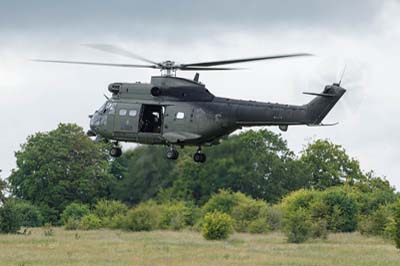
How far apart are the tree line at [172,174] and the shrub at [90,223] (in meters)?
5.58

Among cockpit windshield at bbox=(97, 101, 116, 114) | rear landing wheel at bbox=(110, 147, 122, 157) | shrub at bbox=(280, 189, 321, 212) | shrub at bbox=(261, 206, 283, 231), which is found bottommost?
rear landing wheel at bbox=(110, 147, 122, 157)

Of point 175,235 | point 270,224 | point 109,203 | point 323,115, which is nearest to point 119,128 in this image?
point 323,115

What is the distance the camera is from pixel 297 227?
3009 inches

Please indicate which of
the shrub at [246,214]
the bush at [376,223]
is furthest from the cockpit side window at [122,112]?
the shrub at [246,214]

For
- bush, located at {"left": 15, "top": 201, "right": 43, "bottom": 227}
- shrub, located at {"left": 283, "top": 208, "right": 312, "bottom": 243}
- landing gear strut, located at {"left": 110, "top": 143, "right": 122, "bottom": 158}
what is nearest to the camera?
landing gear strut, located at {"left": 110, "top": 143, "right": 122, "bottom": 158}

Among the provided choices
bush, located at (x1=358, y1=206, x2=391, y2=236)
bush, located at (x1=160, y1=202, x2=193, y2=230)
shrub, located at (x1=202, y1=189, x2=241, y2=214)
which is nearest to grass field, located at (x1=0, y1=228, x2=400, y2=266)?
bush, located at (x1=358, y1=206, x2=391, y2=236)

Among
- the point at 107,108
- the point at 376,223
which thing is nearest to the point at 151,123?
the point at 107,108

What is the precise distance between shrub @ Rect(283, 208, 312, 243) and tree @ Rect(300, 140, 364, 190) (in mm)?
29816

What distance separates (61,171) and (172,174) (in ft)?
40.3

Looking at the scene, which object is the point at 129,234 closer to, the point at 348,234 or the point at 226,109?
the point at 348,234

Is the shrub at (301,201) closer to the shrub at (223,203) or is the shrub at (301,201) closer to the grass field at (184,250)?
the grass field at (184,250)

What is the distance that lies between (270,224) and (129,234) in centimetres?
1054

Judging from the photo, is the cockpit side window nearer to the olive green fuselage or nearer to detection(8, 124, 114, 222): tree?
the olive green fuselage

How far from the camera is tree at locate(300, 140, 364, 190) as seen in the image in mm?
109500
